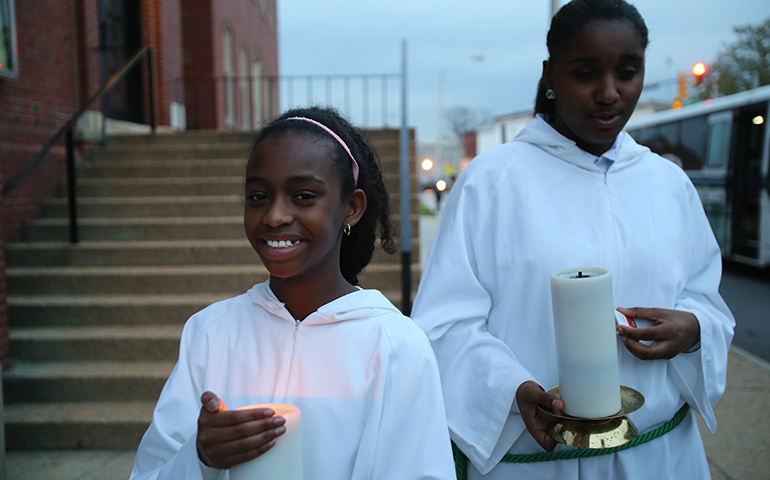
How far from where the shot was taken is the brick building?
5793 mm

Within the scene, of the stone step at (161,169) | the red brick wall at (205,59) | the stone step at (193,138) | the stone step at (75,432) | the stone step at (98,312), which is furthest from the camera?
the red brick wall at (205,59)

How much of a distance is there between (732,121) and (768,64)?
5.44 metres

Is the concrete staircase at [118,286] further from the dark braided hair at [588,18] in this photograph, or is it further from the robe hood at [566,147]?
the dark braided hair at [588,18]

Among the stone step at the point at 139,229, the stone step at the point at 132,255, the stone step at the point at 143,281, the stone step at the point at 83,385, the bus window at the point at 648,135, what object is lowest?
the stone step at the point at 83,385

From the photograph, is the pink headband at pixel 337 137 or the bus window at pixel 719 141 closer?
the pink headband at pixel 337 137

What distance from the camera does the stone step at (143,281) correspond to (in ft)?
17.0

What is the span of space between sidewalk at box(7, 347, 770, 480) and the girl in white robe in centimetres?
224

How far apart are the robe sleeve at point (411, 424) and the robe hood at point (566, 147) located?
768 millimetres

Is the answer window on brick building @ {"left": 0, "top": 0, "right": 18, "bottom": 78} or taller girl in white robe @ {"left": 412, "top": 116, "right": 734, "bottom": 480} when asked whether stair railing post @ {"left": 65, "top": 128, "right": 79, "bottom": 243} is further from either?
taller girl in white robe @ {"left": 412, "top": 116, "right": 734, "bottom": 480}

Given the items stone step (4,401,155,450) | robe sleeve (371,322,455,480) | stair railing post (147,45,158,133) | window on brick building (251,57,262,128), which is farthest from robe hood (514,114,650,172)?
window on brick building (251,57,262,128)

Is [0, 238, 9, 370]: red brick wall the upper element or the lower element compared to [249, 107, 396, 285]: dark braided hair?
lower

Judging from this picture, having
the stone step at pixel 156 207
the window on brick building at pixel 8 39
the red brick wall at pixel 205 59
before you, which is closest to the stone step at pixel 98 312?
the stone step at pixel 156 207

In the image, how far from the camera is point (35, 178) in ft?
20.2

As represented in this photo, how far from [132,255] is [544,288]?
4915mm
